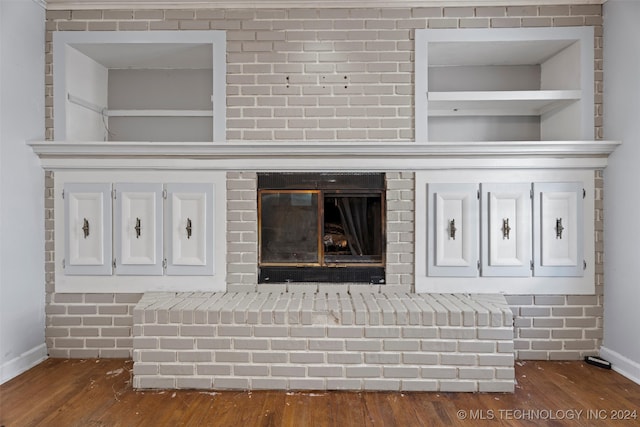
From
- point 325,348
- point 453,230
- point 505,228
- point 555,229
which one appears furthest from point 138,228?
point 555,229

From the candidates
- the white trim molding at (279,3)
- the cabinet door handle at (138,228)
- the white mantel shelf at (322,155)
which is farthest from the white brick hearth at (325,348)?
the white trim molding at (279,3)

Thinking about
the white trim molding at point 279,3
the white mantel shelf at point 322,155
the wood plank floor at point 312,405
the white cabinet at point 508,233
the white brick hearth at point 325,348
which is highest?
the white trim molding at point 279,3

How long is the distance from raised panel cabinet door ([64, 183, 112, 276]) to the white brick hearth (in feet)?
2.27

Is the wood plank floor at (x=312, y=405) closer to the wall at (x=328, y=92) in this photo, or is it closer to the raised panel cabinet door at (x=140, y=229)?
the wall at (x=328, y=92)

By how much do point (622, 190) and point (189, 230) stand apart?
2.91 meters

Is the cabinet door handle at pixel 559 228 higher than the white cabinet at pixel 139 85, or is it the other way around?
the white cabinet at pixel 139 85

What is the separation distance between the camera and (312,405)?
7.14ft

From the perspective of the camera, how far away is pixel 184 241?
281cm

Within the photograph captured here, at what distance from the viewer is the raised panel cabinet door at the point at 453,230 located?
2.78m

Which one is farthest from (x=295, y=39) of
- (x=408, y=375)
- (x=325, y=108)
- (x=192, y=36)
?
(x=408, y=375)

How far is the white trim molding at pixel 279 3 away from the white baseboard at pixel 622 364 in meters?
2.38

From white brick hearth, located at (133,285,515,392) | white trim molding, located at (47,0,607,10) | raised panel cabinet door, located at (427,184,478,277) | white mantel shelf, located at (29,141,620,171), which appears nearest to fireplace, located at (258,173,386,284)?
white mantel shelf, located at (29,141,620,171)

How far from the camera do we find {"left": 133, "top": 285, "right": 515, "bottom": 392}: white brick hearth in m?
2.34

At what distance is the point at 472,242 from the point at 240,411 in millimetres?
1827
